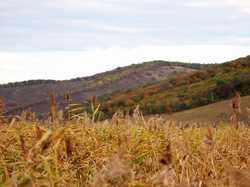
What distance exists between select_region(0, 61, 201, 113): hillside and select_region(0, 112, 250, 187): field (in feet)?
339

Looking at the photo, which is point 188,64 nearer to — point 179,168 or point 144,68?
point 144,68

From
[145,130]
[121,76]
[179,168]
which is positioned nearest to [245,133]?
[145,130]

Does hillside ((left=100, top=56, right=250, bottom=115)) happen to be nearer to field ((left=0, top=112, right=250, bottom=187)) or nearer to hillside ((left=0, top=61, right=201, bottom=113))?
field ((left=0, top=112, right=250, bottom=187))

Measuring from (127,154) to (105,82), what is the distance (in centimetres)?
12009

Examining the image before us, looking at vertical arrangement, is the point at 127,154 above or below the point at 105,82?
below

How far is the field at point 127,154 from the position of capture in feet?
9.50

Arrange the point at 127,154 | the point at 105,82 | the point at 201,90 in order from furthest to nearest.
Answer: the point at 105,82 < the point at 201,90 < the point at 127,154

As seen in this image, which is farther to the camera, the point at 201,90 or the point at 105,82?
the point at 105,82

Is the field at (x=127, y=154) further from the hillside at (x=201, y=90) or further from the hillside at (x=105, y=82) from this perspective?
the hillside at (x=105, y=82)

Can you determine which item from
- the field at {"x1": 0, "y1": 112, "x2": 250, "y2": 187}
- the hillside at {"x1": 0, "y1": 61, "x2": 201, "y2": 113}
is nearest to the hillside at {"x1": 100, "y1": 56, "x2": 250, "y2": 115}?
the field at {"x1": 0, "y1": 112, "x2": 250, "y2": 187}

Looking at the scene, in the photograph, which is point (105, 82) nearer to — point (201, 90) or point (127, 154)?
point (201, 90)

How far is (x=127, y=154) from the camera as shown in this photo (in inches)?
164

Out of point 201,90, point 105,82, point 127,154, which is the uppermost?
point 105,82

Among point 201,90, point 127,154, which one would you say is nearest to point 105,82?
point 201,90
